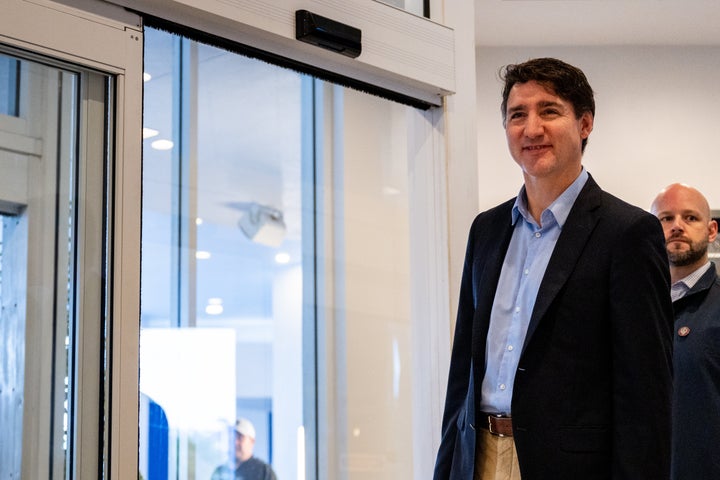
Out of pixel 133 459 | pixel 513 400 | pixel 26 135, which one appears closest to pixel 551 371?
pixel 513 400

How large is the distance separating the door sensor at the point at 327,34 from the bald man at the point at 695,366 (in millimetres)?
1336

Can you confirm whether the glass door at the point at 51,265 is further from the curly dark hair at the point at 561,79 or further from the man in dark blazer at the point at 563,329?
the curly dark hair at the point at 561,79

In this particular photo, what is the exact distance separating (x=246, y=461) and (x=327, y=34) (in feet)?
5.97

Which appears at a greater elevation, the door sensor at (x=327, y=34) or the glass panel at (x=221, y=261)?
Result: the door sensor at (x=327, y=34)

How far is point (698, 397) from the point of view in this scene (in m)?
3.08

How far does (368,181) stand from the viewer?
3.54 metres

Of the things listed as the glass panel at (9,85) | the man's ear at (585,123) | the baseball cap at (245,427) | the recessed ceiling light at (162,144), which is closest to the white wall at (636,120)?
the baseball cap at (245,427)

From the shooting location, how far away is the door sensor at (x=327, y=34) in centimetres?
260

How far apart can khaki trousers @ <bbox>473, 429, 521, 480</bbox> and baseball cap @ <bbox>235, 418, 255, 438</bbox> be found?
181 centimetres

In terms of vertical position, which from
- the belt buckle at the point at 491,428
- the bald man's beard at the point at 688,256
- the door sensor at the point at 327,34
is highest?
the door sensor at the point at 327,34

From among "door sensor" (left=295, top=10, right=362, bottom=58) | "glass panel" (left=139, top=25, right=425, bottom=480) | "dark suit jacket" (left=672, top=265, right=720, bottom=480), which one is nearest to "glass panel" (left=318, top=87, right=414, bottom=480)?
"glass panel" (left=139, top=25, right=425, bottom=480)

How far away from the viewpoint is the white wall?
510 centimetres

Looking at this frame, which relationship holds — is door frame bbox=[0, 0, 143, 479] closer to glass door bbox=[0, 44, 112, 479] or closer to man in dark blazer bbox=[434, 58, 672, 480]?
glass door bbox=[0, 44, 112, 479]

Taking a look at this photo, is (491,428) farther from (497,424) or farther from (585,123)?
(585,123)
